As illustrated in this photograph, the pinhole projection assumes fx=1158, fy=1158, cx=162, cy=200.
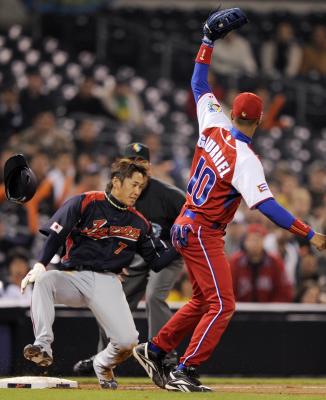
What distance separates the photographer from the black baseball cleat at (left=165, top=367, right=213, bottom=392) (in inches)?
291

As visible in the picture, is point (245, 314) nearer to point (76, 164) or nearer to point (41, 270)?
point (41, 270)

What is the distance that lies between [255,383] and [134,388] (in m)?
1.59

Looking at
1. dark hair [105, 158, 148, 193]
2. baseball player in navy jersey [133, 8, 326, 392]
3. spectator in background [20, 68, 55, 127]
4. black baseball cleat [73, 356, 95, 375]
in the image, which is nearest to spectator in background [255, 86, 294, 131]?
spectator in background [20, 68, 55, 127]

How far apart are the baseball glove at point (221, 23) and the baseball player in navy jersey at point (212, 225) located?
2.18 ft

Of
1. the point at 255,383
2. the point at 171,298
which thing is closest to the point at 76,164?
the point at 171,298

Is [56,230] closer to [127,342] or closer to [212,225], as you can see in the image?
[127,342]

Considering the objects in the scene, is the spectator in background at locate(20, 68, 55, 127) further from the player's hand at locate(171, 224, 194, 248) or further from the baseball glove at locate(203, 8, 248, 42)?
the player's hand at locate(171, 224, 194, 248)

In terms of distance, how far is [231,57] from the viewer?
63.4 ft

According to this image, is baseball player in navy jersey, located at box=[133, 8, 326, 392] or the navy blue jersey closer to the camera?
baseball player in navy jersey, located at box=[133, 8, 326, 392]

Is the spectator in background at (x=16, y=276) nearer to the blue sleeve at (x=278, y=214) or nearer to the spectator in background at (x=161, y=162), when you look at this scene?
the spectator in background at (x=161, y=162)

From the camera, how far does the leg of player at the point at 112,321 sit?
7645 millimetres

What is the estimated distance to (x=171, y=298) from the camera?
11.3m

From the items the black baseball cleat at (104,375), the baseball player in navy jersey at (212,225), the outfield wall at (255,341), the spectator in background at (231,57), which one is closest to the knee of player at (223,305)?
the baseball player in navy jersey at (212,225)

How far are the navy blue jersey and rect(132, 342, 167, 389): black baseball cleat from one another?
61 cm
